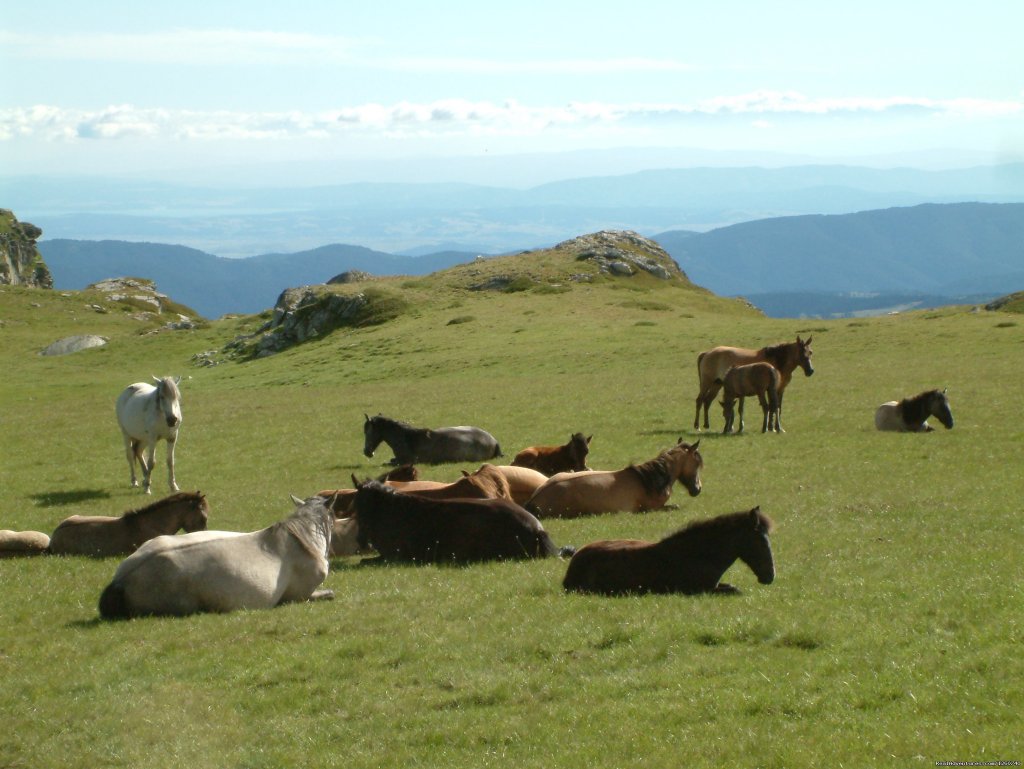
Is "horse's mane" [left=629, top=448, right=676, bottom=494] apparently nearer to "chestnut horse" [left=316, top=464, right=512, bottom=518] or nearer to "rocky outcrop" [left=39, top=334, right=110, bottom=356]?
"chestnut horse" [left=316, top=464, right=512, bottom=518]

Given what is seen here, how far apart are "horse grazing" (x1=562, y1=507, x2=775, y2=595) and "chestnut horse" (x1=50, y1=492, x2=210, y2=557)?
7.16 metres

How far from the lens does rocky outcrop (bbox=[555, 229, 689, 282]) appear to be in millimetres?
91812

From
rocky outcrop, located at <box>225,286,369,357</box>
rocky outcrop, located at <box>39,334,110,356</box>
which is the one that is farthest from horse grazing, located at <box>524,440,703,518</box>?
rocky outcrop, located at <box>39,334,110,356</box>

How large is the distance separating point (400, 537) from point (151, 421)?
1087cm

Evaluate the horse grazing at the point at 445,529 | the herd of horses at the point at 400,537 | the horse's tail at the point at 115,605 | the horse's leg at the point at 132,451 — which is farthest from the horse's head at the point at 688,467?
the horse's leg at the point at 132,451

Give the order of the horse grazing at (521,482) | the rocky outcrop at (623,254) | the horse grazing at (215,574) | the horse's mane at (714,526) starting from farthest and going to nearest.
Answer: the rocky outcrop at (623,254) < the horse grazing at (521,482) < the horse grazing at (215,574) < the horse's mane at (714,526)

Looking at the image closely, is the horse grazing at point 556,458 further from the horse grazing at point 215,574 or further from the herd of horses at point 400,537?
the horse grazing at point 215,574

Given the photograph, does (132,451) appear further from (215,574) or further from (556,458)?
(215,574)

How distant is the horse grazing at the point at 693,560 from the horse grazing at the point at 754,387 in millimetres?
17067

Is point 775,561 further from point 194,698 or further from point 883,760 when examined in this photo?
point 194,698

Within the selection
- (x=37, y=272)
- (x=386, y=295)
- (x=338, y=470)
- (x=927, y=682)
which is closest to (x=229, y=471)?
(x=338, y=470)

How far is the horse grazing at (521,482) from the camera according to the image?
19.7 m

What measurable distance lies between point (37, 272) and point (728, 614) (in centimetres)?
14818

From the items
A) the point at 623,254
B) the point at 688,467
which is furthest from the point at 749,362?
the point at 623,254
